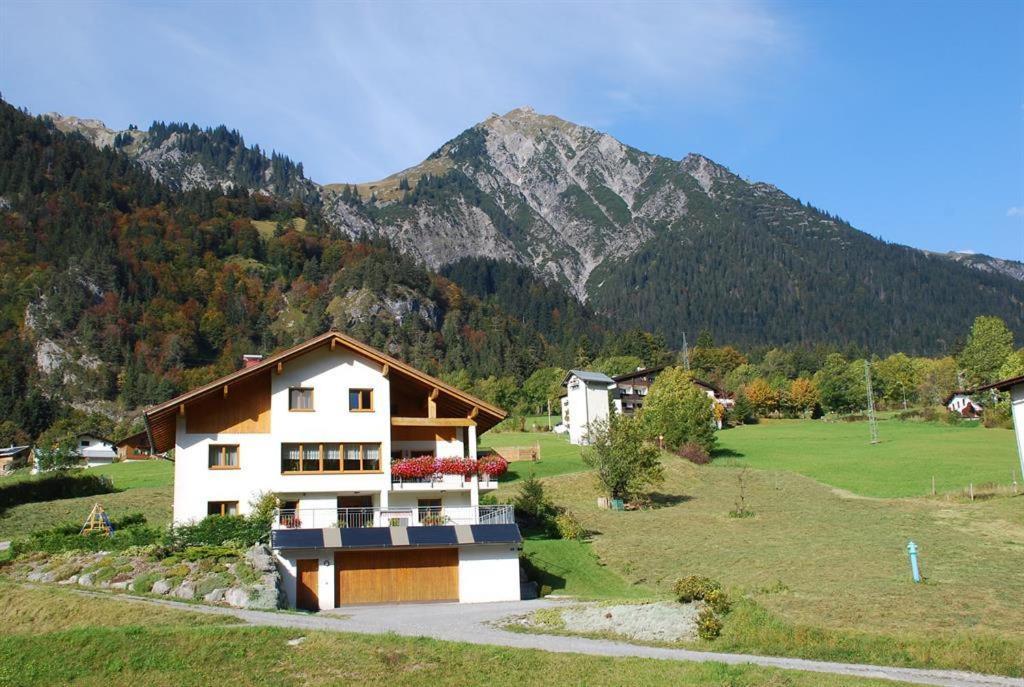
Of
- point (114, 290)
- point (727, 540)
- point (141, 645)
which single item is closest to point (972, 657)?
point (141, 645)

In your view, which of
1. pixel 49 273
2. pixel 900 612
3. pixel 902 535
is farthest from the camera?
pixel 49 273

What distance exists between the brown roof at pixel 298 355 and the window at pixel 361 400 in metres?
1.54

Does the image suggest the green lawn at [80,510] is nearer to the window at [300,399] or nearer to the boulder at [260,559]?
the window at [300,399]

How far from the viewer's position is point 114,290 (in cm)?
A: 19562

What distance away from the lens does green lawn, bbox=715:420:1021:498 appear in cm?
6819

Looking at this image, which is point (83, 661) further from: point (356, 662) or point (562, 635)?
point (562, 635)

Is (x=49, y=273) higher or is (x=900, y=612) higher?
(x=49, y=273)

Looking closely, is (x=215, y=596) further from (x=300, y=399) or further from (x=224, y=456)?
(x=300, y=399)

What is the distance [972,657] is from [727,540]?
82.9ft

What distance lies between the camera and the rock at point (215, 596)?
1047 inches

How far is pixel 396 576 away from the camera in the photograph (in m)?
32.8

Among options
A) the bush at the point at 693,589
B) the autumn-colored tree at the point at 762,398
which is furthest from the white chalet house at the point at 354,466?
the autumn-colored tree at the point at 762,398

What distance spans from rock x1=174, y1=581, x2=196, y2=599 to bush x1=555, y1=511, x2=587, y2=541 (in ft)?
67.3

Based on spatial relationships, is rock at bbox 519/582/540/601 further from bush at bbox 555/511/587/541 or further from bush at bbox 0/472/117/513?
bush at bbox 0/472/117/513
